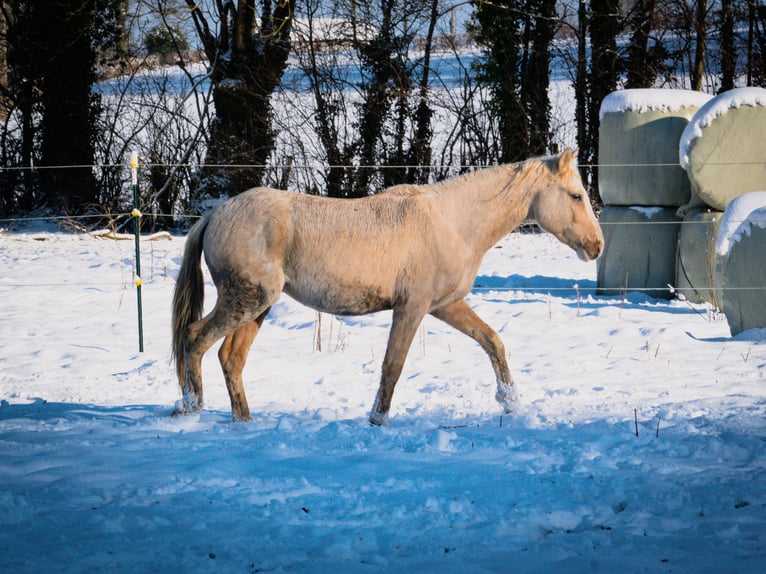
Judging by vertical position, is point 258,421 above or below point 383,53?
below

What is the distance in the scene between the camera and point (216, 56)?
14.5 metres

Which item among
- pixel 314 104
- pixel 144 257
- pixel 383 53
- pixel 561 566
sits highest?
pixel 383 53

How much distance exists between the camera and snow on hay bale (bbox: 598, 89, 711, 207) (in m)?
8.55

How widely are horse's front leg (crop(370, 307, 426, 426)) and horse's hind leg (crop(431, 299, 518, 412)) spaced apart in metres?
0.40

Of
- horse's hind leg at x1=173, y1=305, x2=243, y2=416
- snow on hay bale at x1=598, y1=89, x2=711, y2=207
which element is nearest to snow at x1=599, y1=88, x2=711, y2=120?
snow on hay bale at x1=598, y1=89, x2=711, y2=207

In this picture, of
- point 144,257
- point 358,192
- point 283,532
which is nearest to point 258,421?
point 283,532

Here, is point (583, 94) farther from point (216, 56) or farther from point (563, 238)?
point (563, 238)

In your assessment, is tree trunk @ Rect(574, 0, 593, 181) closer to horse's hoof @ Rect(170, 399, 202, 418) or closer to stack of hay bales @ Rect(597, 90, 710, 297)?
stack of hay bales @ Rect(597, 90, 710, 297)

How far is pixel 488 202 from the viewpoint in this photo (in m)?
4.59

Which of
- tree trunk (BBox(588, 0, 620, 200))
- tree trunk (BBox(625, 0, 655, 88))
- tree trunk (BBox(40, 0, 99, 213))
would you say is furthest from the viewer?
tree trunk (BBox(40, 0, 99, 213))

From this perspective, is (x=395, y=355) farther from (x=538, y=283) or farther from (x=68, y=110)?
(x=68, y=110)

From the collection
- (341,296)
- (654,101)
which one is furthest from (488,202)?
(654,101)

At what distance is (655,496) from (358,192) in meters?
11.2

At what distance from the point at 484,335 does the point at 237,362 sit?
1.50m
